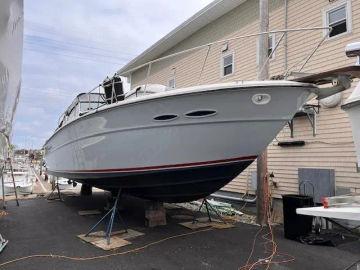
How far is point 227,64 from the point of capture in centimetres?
1124

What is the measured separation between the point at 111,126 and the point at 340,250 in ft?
14.2

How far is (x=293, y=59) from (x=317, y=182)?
10.0ft

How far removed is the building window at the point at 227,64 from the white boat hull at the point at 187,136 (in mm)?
5542

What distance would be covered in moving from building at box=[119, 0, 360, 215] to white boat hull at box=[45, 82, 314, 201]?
0.76m

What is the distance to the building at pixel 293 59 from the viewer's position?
301 inches

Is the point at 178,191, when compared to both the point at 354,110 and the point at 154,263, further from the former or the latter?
the point at 354,110

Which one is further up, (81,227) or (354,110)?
(354,110)

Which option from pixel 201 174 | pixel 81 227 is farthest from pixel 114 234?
pixel 201 174

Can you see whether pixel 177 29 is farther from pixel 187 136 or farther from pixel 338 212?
pixel 338 212

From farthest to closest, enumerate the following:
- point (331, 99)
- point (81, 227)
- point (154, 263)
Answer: point (331, 99), point (81, 227), point (154, 263)

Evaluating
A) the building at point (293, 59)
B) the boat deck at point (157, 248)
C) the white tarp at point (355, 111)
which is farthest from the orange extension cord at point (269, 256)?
the building at point (293, 59)

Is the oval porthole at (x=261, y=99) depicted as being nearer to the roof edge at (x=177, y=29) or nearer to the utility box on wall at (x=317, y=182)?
the utility box on wall at (x=317, y=182)

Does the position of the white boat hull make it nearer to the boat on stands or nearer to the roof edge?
the roof edge

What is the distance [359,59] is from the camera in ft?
13.6
